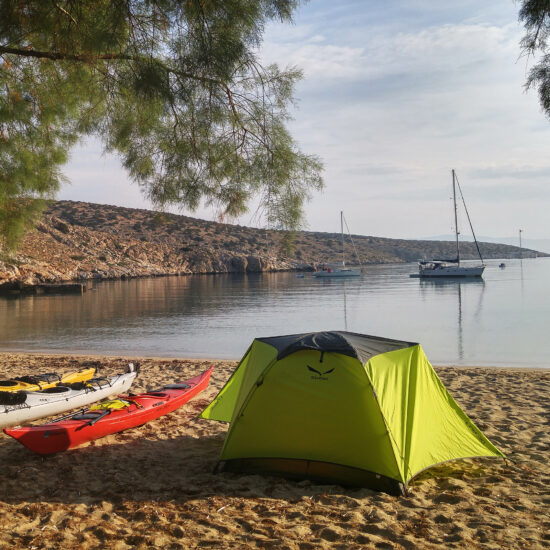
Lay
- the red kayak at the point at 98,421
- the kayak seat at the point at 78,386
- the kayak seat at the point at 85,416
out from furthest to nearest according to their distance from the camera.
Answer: the kayak seat at the point at 78,386 → the kayak seat at the point at 85,416 → the red kayak at the point at 98,421

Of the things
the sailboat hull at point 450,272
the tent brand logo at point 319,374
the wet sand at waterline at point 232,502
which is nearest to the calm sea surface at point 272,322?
the wet sand at waterline at point 232,502

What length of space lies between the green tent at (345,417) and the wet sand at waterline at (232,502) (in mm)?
193

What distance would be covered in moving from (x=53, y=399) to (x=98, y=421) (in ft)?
5.03

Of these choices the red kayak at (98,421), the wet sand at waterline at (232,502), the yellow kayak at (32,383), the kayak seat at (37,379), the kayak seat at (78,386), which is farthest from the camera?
the kayak seat at (78,386)

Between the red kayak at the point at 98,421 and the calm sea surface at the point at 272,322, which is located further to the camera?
the calm sea surface at the point at 272,322

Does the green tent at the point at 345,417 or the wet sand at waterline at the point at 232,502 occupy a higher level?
the green tent at the point at 345,417

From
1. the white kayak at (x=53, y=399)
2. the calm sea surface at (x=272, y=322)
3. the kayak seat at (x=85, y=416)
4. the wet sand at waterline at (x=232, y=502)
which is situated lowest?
the calm sea surface at (x=272, y=322)

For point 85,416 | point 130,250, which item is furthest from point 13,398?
point 130,250

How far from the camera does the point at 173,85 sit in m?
4.86

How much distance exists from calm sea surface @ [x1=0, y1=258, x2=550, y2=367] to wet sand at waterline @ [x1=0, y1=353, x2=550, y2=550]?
951cm

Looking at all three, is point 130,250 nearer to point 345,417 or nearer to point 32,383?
point 32,383

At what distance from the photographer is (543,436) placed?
643 cm

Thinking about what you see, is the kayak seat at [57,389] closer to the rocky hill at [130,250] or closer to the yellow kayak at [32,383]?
the yellow kayak at [32,383]

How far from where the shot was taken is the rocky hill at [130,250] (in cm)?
5922
